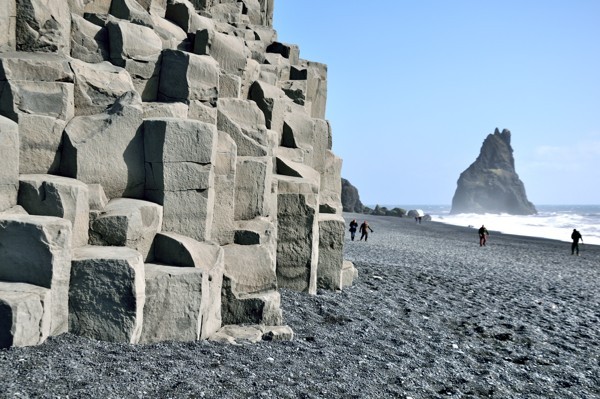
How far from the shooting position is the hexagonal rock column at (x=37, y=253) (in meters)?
5.77

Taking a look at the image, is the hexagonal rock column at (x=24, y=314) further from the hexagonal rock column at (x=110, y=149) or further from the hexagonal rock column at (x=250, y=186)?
the hexagonal rock column at (x=250, y=186)

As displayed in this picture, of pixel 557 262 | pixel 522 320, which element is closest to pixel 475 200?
pixel 557 262

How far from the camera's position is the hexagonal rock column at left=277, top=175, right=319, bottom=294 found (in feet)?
33.9

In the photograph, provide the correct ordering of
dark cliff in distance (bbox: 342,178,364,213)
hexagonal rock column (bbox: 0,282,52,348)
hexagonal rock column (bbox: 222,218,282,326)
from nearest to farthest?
hexagonal rock column (bbox: 0,282,52,348) < hexagonal rock column (bbox: 222,218,282,326) < dark cliff in distance (bbox: 342,178,364,213)

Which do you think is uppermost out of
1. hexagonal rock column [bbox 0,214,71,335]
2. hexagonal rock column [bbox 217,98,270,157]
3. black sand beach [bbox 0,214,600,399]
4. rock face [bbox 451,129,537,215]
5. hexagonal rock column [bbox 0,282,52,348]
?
rock face [bbox 451,129,537,215]

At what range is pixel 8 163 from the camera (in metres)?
6.41

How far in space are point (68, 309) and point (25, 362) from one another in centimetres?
94

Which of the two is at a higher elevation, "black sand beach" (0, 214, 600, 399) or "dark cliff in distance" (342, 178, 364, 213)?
"dark cliff in distance" (342, 178, 364, 213)

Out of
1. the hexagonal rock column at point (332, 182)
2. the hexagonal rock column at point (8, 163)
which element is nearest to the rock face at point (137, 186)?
the hexagonal rock column at point (8, 163)

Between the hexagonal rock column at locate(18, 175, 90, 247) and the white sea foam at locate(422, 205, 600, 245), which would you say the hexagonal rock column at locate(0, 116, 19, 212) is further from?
the white sea foam at locate(422, 205, 600, 245)

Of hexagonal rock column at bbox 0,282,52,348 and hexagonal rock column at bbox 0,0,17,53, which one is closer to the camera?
hexagonal rock column at bbox 0,282,52,348

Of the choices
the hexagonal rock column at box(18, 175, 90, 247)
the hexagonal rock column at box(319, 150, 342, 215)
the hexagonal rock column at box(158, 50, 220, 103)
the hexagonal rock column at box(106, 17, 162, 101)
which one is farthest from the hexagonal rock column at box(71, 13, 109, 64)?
the hexagonal rock column at box(319, 150, 342, 215)

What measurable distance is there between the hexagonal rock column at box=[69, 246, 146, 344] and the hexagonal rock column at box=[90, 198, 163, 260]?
729 mm

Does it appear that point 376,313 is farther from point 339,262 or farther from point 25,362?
point 25,362
